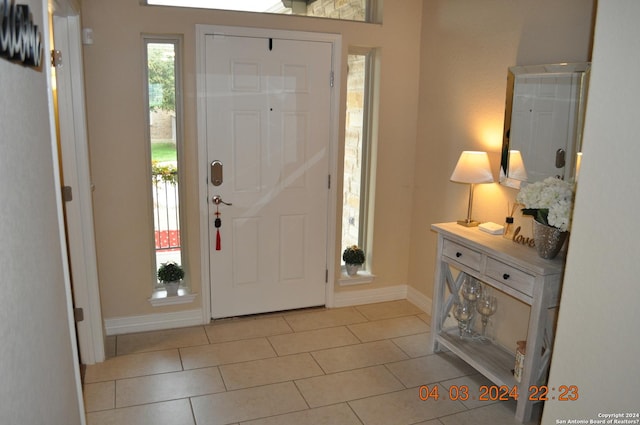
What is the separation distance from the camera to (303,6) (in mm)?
3715

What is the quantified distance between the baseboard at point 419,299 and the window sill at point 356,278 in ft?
1.15

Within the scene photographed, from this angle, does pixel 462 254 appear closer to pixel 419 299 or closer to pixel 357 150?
pixel 419 299

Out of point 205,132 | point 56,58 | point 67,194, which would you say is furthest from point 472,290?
point 56,58

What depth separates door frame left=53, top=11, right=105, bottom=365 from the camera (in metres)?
2.84

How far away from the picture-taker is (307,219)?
12.9ft

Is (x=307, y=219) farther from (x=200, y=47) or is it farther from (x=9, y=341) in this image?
(x=9, y=341)

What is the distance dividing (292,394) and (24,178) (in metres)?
2.05

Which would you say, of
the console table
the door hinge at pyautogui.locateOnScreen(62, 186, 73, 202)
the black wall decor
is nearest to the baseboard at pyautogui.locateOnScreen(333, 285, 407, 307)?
the console table

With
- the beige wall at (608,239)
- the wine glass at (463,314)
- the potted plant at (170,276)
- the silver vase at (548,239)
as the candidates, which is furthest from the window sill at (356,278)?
the beige wall at (608,239)

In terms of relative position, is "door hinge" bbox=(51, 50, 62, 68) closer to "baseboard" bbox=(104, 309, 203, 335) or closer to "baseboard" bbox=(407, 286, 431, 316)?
"baseboard" bbox=(104, 309, 203, 335)

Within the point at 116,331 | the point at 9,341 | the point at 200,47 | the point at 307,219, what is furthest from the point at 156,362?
the point at 9,341

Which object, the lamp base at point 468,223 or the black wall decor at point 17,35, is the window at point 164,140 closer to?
the lamp base at point 468,223

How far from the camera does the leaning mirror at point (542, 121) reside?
272cm

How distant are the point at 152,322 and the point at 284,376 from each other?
1169 millimetres
